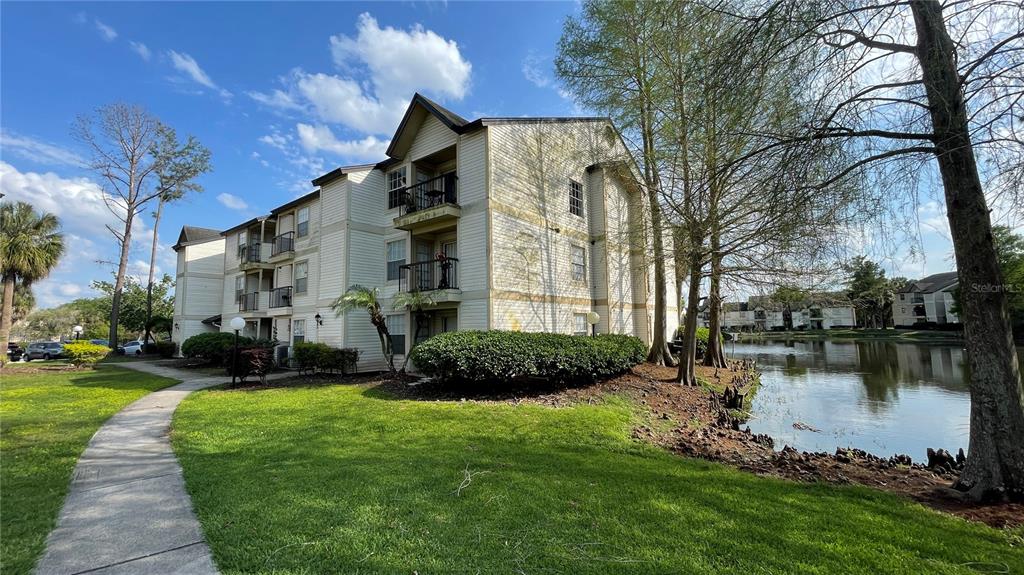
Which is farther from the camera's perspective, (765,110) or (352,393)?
(352,393)

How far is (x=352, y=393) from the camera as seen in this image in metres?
11.5

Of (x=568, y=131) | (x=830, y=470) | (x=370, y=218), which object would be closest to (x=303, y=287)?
(x=370, y=218)

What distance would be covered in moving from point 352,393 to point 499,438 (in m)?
6.07

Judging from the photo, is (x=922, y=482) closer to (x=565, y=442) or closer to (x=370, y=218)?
(x=565, y=442)

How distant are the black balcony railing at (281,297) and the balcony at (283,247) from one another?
59.7 inches

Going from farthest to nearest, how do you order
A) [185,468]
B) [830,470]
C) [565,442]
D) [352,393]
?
[352,393]
[565,442]
[830,470]
[185,468]

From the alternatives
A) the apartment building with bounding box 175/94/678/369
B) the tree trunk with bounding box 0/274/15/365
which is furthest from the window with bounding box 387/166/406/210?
the tree trunk with bounding box 0/274/15/365

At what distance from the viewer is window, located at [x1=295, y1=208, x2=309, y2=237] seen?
20000 millimetres

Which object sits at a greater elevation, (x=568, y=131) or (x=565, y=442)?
(x=568, y=131)

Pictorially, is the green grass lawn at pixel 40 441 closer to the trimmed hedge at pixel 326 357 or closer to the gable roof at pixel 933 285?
the trimmed hedge at pixel 326 357

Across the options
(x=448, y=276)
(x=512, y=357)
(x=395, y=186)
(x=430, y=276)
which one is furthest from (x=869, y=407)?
(x=395, y=186)

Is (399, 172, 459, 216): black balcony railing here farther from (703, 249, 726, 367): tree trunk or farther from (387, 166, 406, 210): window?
(703, 249, 726, 367): tree trunk

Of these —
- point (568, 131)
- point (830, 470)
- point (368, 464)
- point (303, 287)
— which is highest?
point (568, 131)

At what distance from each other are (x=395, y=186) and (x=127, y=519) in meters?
15.3
